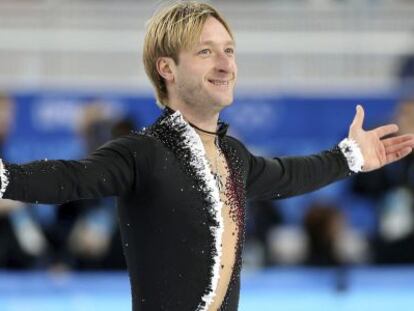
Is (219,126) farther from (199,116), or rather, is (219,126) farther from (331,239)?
(331,239)

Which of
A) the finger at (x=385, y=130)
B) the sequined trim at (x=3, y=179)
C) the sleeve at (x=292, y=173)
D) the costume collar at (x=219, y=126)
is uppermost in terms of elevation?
the finger at (x=385, y=130)

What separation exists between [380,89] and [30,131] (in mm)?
2935

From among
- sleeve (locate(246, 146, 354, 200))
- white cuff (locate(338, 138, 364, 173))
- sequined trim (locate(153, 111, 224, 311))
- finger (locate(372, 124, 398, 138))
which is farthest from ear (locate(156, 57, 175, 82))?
finger (locate(372, 124, 398, 138))

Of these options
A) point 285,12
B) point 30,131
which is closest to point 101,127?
point 30,131

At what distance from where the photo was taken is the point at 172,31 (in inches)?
115

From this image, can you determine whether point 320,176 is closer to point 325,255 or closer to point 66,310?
point 66,310

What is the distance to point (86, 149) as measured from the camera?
23.9ft

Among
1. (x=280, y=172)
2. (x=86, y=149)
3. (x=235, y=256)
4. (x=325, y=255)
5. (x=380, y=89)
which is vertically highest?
(x=380, y=89)

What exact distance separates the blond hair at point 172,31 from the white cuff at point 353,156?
77 cm

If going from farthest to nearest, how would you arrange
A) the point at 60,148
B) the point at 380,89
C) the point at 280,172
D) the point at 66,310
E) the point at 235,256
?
1. the point at 380,89
2. the point at 60,148
3. the point at 66,310
4. the point at 280,172
5. the point at 235,256

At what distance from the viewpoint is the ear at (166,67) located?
2953 mm

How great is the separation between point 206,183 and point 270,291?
4.24m

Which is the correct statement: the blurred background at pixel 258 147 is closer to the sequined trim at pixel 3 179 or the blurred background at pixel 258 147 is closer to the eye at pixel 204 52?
the eye at pixel 204 52

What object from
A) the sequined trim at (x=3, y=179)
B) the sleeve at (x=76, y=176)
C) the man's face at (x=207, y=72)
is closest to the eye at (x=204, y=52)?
the man's face at (x=207, y=72)
